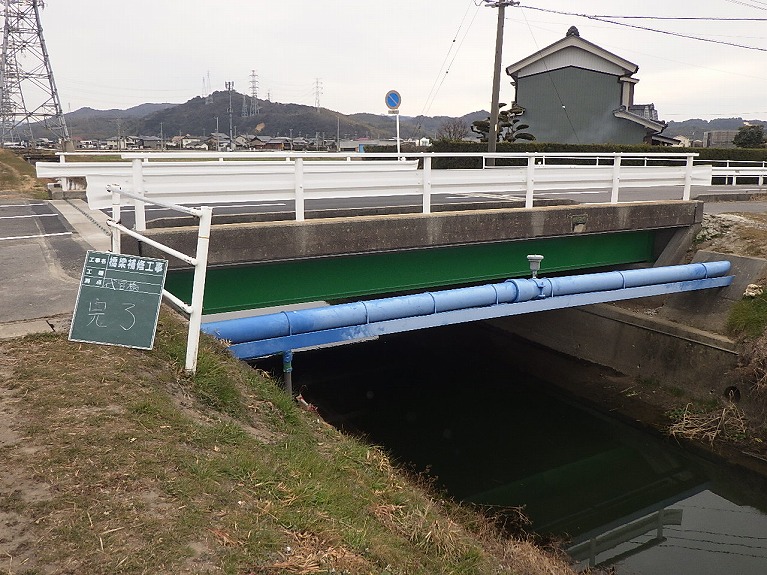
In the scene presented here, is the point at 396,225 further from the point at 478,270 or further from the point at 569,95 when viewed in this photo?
the point at 569,95

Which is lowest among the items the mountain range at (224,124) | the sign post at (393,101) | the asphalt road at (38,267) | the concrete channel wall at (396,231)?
the asphalt road at (38,267)

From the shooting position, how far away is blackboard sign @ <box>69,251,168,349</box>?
5.34 meters

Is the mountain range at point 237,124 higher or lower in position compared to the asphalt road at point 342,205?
higher

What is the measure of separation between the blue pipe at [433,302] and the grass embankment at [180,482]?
6.44 ft

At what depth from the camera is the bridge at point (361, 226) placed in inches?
340

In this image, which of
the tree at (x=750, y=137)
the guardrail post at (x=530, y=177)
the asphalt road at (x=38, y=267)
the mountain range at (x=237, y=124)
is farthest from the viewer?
the mountain range at (x=237, y=124)

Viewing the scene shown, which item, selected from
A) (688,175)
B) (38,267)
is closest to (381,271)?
(38,267)

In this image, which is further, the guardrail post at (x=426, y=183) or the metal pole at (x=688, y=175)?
the metal pole at (x=688, y=175)

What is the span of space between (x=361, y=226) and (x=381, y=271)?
3.28 feet

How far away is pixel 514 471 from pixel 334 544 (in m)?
8.35

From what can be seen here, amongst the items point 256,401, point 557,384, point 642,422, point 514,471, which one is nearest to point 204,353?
point 256,401

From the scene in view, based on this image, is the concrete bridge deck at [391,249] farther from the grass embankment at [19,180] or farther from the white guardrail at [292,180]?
the grass embankment at [19,180]

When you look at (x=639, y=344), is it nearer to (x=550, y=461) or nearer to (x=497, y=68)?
(x=550, y=461)

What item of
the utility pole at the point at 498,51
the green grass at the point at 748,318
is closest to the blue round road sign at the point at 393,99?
the utility pole at the point at 498,51
